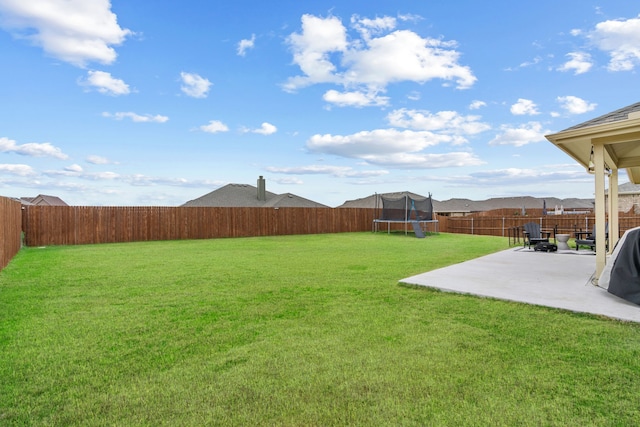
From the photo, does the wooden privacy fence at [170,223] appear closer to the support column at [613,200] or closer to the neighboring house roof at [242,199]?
the neighboring house roof at [242,199]

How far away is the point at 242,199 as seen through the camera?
2886cm

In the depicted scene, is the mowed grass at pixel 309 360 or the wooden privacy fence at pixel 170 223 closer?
the mowed grass at pixel 309 360

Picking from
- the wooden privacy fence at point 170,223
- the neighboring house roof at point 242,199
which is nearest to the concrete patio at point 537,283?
the wooden privacy fence at point 170,223

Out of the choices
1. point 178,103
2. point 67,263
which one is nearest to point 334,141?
point 178,103

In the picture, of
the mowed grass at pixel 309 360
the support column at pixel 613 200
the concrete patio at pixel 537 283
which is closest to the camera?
the mowed grass at pixel 309 360

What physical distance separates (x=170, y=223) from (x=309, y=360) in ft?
47.9

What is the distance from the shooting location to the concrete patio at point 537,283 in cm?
377

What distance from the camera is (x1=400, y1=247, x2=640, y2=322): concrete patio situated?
149 inches

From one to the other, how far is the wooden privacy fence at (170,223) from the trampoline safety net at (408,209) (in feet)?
6.11

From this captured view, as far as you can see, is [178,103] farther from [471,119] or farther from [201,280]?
[471,119]

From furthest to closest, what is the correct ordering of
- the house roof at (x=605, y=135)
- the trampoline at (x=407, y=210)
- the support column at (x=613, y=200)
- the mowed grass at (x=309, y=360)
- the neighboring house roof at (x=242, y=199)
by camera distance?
the neighboring house roof at (x=242, y=199) → the trampoline at (x=407, y=210) → the support column at (x=613, y=200) → the house roof at (x=605, y=135) → the mowed grass at (x=309, y=360)

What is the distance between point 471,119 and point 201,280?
40.1 ft

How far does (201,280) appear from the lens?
5.58m

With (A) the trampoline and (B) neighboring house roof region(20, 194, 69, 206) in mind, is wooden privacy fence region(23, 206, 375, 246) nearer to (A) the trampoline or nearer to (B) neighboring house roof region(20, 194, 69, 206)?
(A) the trampoline
